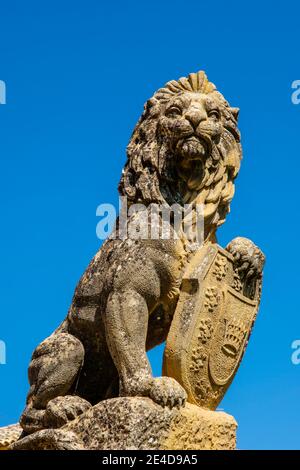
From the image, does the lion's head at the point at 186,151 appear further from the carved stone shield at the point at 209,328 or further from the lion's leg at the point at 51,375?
the lion's leg at the point at 51,375

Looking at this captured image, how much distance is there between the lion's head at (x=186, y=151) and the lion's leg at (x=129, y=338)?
106 centimetres

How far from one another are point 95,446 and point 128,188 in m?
2.49

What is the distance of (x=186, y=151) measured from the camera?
472 inches

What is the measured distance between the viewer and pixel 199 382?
11570 mm

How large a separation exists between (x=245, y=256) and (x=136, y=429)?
205 cm

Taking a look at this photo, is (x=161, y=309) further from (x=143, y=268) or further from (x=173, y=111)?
(x=173, y=111)

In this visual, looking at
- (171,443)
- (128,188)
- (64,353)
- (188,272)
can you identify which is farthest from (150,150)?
(171,443)

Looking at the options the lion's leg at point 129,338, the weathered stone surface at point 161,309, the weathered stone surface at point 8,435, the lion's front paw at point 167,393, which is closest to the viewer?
the lion's front paw at point 167,393

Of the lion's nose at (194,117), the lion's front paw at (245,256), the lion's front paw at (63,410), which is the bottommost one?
the lion's front paw at (63,410)

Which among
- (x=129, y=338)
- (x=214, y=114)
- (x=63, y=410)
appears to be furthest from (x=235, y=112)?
(x=63, y=410)

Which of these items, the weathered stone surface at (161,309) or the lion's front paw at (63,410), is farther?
the lion's front paw at (63,410)

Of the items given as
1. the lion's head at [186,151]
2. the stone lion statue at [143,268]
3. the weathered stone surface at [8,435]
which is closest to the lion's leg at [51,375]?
the stone lion statue at [143,268]

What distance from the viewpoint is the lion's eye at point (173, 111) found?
39.8 ft

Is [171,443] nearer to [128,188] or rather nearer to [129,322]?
[129,322]
